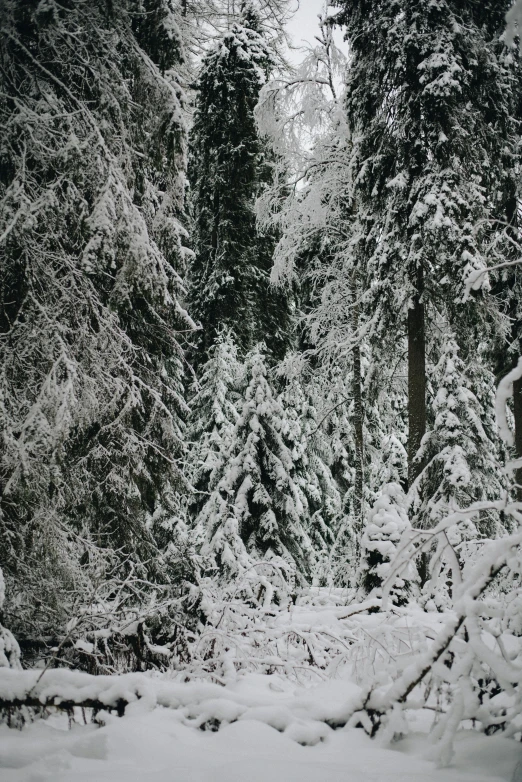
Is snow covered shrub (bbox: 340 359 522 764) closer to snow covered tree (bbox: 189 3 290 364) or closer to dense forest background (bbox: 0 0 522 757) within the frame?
dense forest background (bbox: 0 0 522 757)

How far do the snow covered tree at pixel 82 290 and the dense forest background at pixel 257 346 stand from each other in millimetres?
32

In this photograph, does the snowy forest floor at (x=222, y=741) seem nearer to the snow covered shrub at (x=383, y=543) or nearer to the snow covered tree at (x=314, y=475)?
the snow covered shrub at (x=383, y=543)

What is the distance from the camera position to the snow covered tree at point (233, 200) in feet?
51.7

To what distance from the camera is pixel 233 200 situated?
1681 cm

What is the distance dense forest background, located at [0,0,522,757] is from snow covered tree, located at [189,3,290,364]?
11 centimetres

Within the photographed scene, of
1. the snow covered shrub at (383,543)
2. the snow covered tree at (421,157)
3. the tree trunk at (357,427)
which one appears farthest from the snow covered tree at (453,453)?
the snow covered shrub at (383,543)

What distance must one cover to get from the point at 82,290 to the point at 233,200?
12416 mm

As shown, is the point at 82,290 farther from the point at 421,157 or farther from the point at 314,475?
the point at 314,475

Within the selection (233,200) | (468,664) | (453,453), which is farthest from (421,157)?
(233,200)

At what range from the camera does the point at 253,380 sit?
1017cm

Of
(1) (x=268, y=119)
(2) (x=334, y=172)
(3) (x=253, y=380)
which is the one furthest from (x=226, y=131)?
(3) (x=253, y=380)

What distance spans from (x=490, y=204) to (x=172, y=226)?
19.4 ft

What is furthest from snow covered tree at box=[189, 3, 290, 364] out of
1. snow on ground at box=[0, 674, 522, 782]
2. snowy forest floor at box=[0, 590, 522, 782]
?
snow on ground at box=[0, 674, 522, 782]

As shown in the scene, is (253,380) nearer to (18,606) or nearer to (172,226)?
(172,226)
